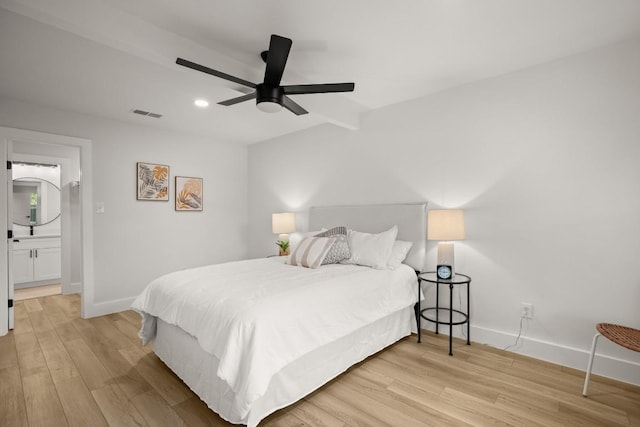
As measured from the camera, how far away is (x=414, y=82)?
3021mm

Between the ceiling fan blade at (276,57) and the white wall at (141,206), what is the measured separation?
9.41 feet

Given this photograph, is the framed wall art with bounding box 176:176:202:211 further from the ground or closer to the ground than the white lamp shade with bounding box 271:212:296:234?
further from the ground

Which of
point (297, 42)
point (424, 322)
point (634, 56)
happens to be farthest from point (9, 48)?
point (634, 56)

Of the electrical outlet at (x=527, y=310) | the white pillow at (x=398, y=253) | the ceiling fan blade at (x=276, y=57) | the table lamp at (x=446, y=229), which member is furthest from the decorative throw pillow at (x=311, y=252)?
the electrical outlet at (x=527, y=310)

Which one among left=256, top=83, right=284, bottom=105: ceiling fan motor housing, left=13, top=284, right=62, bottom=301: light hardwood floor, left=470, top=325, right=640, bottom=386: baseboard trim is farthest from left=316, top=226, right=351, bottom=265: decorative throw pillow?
left=13, top=284, right=62, bottom=301: light hardwood floor

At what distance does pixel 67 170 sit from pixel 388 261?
5.34m

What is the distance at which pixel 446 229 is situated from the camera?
9.23 ft

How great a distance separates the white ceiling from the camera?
6.31 ft

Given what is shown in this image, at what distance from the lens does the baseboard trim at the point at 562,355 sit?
2.25 meters

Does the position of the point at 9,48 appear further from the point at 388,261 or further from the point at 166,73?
the point at 388,261

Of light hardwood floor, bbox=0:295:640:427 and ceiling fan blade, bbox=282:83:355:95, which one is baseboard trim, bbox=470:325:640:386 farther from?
ceiling fan blade, bbox=282:83:355:95

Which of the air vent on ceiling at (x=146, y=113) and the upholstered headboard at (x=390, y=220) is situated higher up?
the air vent on ceiling at (x=146, y=113)

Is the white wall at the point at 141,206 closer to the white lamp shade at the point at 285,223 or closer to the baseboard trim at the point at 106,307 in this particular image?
the baseboard trim at the point at 106,307

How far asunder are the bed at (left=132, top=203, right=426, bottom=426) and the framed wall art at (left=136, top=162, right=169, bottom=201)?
7.15 ft
